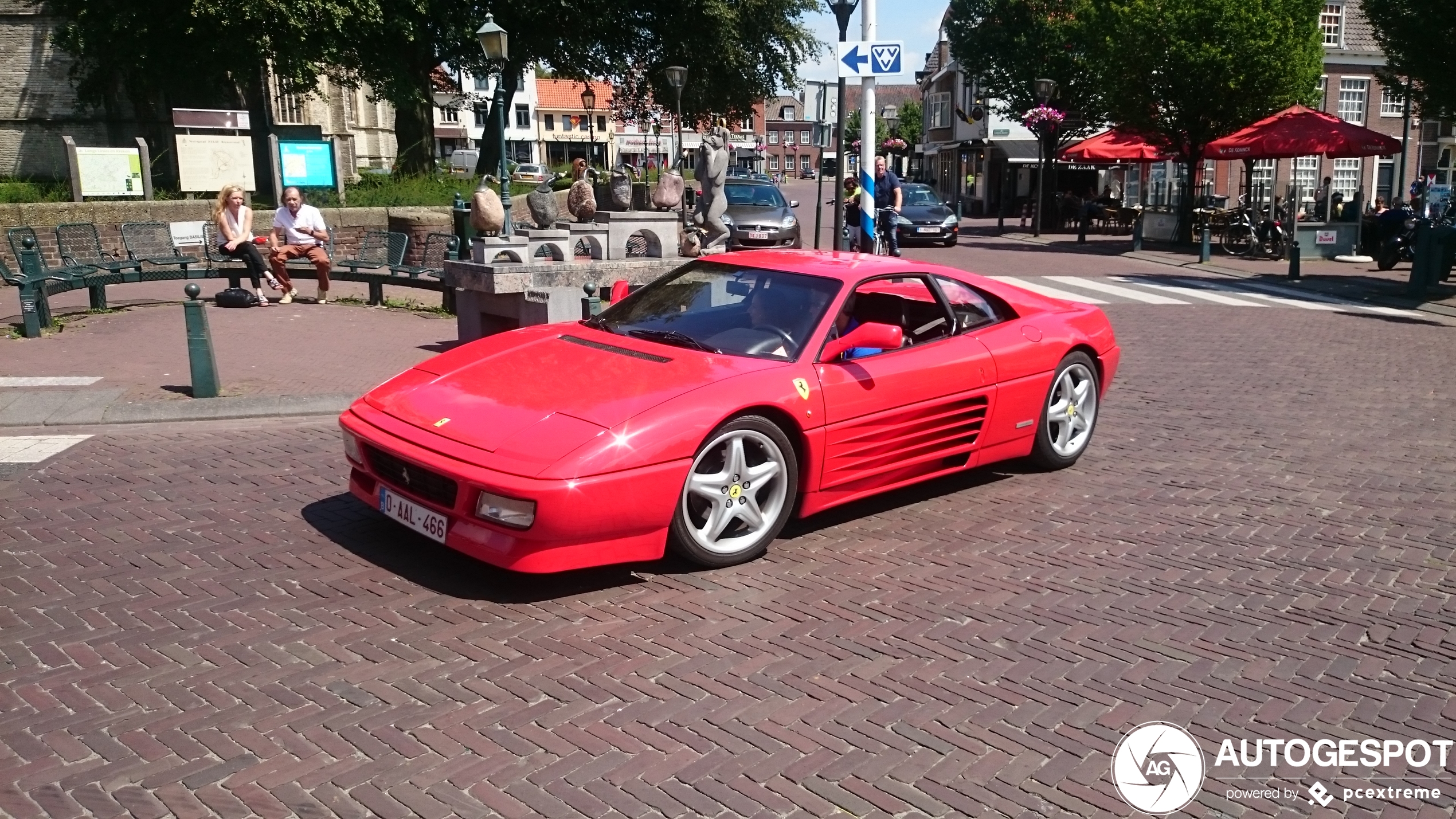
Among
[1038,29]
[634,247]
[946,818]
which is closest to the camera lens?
[946,818]

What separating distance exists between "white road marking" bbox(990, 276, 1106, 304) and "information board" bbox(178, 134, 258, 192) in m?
13.0

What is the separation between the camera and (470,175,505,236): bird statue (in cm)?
1074

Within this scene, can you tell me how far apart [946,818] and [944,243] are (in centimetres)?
2714

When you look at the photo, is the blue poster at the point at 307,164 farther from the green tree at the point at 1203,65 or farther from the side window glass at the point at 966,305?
the green tree at the point at 1203,65

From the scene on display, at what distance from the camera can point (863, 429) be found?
571 centimetres

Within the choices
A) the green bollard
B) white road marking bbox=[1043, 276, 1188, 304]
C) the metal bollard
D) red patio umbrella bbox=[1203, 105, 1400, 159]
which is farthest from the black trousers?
red patio umbrella bbox=[1203, 105, 1400, 159]

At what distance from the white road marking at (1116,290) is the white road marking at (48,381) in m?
13.3

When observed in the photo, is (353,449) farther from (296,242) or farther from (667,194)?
(296,242)

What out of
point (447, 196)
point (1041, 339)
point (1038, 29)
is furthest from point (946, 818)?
point (1038, 29)

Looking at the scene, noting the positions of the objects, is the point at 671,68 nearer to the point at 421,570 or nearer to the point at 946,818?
the point at 421,570

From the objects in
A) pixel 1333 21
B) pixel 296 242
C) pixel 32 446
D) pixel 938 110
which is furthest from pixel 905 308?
pixel 938 110

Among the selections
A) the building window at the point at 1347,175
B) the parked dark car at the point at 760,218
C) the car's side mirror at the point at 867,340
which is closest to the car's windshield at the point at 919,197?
the parked dark car at the point at 760,218

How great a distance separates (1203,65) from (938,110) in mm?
41511

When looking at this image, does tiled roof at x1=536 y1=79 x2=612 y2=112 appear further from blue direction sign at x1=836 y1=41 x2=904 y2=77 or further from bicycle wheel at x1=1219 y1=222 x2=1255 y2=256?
blue direction sign at x1=836 y1=41 x2=904 y2=77
